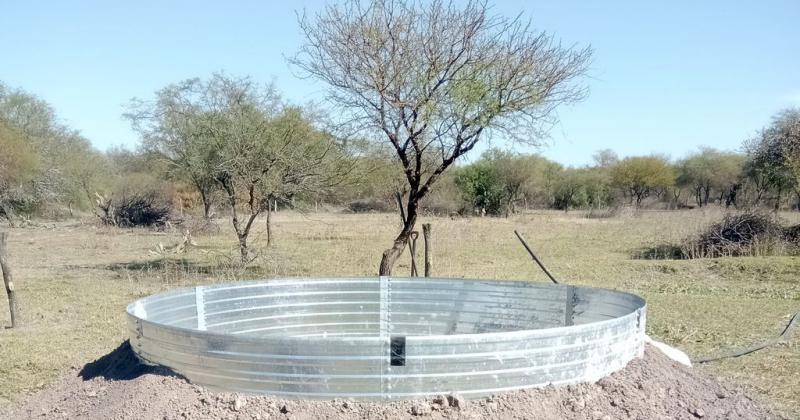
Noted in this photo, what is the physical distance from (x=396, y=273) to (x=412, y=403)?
1028cm

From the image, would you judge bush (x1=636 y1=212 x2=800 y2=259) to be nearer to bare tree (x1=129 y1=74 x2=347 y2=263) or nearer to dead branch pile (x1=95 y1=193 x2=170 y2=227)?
bare tree (x1=129 y1=74 x2=347 y2=263)

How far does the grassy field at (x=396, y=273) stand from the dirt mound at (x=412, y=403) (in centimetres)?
101

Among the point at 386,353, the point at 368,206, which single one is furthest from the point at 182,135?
the point at 368,206

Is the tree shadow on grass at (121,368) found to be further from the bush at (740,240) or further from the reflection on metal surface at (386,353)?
the bush at (740,240)

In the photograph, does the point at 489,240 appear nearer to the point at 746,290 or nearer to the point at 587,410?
the point at 746,290

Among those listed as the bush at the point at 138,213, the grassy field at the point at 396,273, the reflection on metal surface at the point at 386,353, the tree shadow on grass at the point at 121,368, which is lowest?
the grassy field at the point at 396,273

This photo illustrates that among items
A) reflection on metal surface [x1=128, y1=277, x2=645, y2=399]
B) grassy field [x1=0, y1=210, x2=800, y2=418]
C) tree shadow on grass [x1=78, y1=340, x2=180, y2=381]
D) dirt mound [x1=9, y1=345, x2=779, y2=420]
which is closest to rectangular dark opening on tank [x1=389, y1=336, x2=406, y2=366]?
reflection on metal surface [x1=128, y1=277, x2=645, y2=399]

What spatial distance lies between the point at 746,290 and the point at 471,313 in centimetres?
755

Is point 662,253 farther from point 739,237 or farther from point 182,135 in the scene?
point 182,135

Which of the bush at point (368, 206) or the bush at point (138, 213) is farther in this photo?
the bush at point (368, 206)

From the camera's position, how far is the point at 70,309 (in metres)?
9.48

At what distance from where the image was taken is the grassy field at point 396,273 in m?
A: 6.51

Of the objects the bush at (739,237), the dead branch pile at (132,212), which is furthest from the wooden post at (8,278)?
the dead branch pile at (132,212)

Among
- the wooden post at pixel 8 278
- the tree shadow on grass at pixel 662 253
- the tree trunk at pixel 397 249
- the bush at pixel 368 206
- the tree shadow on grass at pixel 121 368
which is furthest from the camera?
the bush at pixel 368 206
